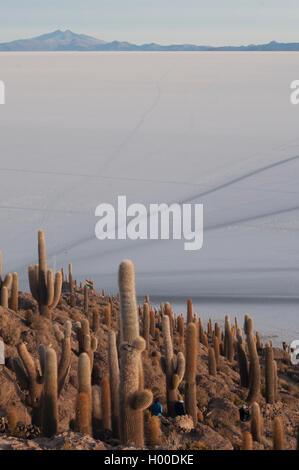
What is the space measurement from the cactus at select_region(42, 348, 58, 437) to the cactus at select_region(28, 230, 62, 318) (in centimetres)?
649

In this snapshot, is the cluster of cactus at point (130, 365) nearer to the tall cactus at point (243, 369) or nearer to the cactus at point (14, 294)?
the cactus at point (14, 294)

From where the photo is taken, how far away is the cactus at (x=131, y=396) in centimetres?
1314

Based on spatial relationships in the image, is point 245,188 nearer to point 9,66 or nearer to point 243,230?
point 243,230

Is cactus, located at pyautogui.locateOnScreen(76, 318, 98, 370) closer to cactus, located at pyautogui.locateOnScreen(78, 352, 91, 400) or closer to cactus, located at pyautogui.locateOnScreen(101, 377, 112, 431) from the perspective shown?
cactus, located at pyautogui.locateOnScreen(101, 377, 112, 431)

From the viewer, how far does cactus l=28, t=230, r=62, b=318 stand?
69.6 feet

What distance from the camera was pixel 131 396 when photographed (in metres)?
13.4

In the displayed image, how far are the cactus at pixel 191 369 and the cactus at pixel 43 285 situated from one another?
4.71m

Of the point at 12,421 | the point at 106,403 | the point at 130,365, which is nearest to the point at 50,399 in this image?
the point at 106,403

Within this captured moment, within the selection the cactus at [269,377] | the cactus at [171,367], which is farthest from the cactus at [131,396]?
the cactus at [269,377]

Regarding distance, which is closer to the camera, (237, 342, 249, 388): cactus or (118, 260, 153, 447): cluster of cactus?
(118, 260, 153, 447): cluster of cactus

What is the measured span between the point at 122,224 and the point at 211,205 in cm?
863

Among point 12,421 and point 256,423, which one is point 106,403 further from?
point 256,423

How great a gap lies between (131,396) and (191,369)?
185 inches

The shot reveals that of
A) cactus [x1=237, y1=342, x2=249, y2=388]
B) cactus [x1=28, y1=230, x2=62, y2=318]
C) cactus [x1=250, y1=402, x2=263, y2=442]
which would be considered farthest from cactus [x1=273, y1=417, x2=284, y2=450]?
cactus [x1=237, y1=342, x2=249, y2=388]
